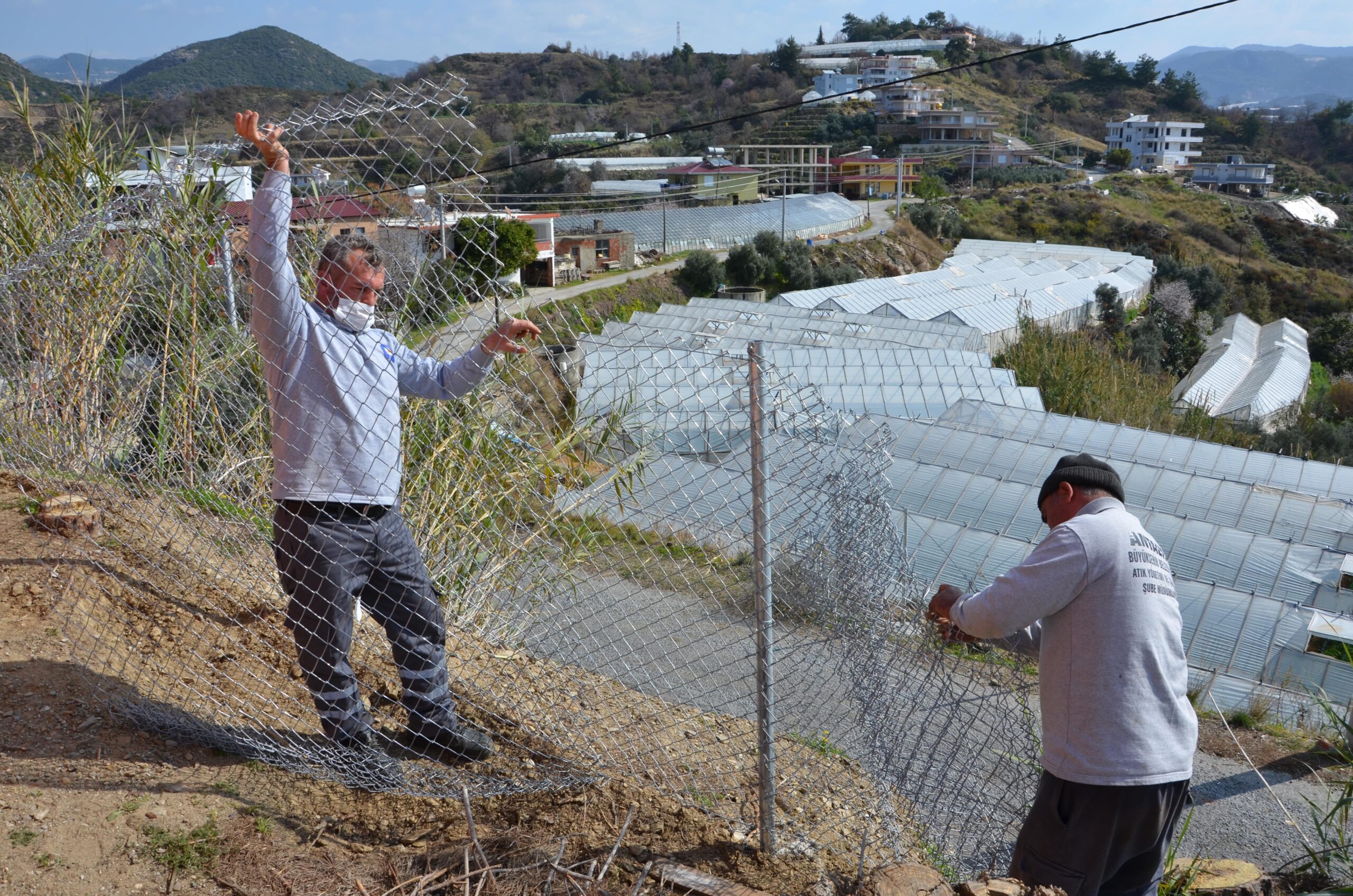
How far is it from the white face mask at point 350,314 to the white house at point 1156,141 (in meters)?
74.5

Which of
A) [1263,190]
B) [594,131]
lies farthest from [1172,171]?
[594,131]

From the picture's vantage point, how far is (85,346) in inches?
159

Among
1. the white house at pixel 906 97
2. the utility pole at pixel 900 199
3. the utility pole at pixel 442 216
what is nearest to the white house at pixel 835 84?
the white house at pixel 906 97

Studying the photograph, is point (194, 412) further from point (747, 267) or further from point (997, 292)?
point (747, 267)

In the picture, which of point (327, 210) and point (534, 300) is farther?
point (534, 300)

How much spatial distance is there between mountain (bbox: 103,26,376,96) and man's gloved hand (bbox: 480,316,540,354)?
7195cm

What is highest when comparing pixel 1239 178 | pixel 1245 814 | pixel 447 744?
pixel 1239 178

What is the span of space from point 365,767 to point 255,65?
8987 centimetres

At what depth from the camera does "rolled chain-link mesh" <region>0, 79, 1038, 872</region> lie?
95.4 inches

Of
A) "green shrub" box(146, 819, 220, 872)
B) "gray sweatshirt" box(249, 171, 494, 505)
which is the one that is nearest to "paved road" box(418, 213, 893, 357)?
"gray sweatshirt" box(249, 171, 494, 505)

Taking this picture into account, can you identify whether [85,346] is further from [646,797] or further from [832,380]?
[832,380]

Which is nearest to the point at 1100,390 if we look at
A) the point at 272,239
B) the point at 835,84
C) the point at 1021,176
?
the point at 272,239

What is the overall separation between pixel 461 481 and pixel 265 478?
75 centimetres

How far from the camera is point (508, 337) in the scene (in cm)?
240
